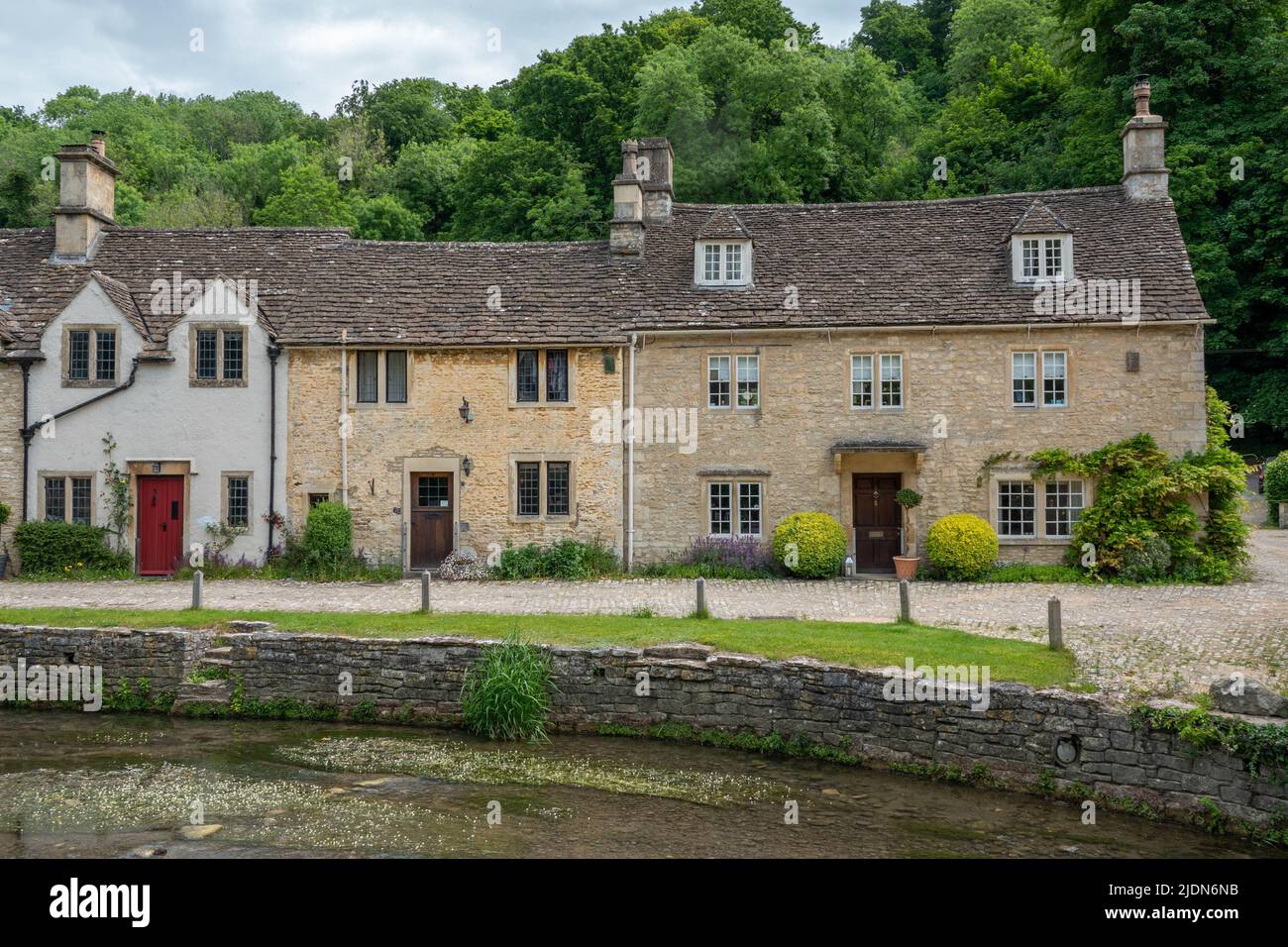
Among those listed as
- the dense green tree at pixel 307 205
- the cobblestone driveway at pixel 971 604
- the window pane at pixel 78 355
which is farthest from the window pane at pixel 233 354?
the dense green tree at pixel 307 205

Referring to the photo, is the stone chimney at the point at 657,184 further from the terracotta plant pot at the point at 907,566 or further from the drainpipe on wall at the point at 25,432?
the drainpipe on wall at the point at 25,432

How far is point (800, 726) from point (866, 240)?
17005 millimetres

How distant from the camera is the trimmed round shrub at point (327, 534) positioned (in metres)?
24.3

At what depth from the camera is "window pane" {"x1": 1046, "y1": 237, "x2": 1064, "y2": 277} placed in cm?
2547

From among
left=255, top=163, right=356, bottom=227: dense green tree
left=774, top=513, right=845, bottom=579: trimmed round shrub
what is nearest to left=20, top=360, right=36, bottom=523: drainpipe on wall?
left=774, top=513, right=845, bottom=579: trimmed round shrub

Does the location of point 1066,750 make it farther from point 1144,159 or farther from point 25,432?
point 25,432

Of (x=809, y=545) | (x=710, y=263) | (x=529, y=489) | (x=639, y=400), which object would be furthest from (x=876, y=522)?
(x=529, y=489)

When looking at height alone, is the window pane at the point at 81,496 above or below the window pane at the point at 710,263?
below

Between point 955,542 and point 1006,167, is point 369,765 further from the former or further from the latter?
point 1006,167

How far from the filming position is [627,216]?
91.6 ft

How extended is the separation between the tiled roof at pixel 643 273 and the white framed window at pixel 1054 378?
A: 3.10ft

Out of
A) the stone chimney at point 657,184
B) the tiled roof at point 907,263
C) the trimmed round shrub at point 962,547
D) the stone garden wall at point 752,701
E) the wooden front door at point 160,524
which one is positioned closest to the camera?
the stone garden wall at point 752,701

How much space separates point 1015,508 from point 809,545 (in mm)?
5114

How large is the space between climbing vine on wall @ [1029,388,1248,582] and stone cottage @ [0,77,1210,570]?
2.57 feet
